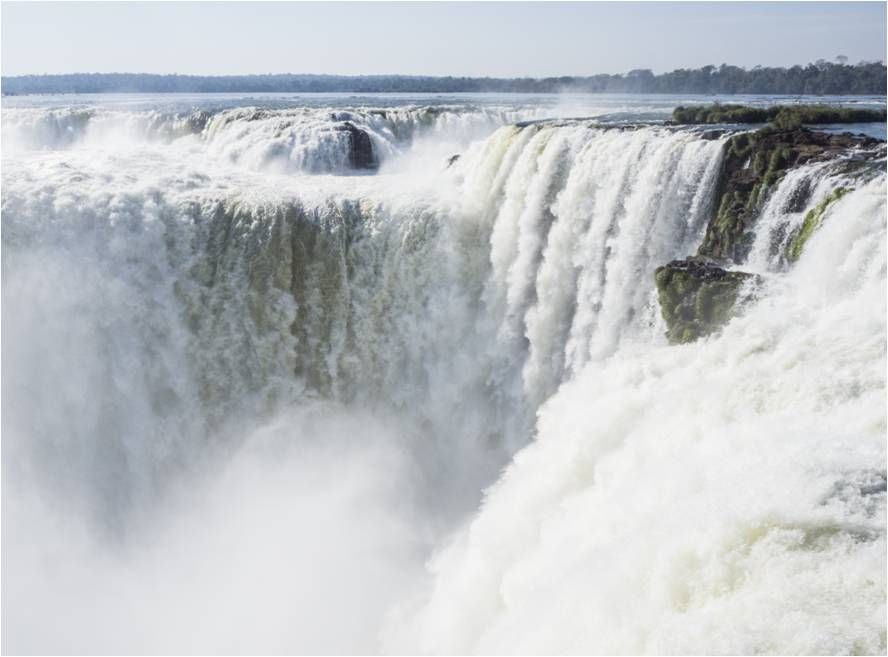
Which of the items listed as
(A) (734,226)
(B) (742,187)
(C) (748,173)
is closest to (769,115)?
(C) (748,173)

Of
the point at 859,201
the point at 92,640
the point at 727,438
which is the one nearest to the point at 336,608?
the point at 92,640

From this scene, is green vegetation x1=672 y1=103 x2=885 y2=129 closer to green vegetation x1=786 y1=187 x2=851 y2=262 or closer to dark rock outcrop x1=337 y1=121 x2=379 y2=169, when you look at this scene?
green vegetation x1=786 y1=187 x2=851 y2=262

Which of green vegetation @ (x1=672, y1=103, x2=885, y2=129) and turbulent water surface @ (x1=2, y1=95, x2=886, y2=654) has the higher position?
green vegetation @ (x1=672, y1=103, x2=885, y2=129)

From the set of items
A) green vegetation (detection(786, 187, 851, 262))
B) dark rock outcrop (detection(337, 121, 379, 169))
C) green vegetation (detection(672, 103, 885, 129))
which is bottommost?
green vegetation (detection(786, 187, 851, 262))

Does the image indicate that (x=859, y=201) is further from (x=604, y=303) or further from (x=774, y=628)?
(x=774, y=628)

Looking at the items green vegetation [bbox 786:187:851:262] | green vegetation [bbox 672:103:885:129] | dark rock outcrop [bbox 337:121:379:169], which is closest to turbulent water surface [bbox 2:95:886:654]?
green vegetation [bbox 786:187:851:262]

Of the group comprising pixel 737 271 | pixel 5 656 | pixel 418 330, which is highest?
pixel 737 271
